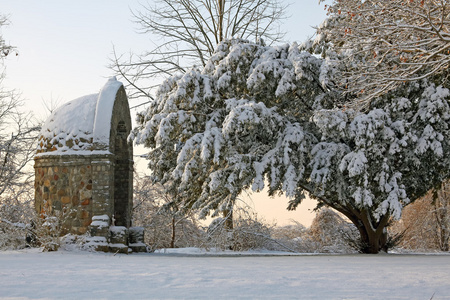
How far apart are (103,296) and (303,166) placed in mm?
7778

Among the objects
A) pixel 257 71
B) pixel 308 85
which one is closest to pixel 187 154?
pixel 257 71

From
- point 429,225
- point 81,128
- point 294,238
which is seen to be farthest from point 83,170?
point 429,225

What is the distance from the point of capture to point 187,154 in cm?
1259

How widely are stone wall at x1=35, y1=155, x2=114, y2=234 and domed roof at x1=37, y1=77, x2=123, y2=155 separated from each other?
29 centimetres

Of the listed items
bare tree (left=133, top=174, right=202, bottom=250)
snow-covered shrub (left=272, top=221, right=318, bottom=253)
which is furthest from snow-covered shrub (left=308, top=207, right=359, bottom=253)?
bare tree (left=133, top=174, right=202, bottom=250)

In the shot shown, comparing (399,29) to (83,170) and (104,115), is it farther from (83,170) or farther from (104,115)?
(83,170)

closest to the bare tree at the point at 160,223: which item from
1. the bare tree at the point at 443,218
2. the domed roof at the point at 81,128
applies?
the domed roof at the point at 81,128

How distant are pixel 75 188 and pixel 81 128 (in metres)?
1.71

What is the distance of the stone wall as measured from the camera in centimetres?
1272

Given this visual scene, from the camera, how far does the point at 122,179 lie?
1522cm

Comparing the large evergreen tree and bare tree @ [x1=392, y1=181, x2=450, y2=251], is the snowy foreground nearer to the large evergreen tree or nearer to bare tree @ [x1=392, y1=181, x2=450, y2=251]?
the large evergreen tree

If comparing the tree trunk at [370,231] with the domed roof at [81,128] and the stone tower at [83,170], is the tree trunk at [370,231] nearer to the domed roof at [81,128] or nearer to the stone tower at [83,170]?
the stone tower at [83,170]

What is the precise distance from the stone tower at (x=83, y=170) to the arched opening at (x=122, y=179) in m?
1.19

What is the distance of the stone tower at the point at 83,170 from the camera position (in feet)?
41.7
